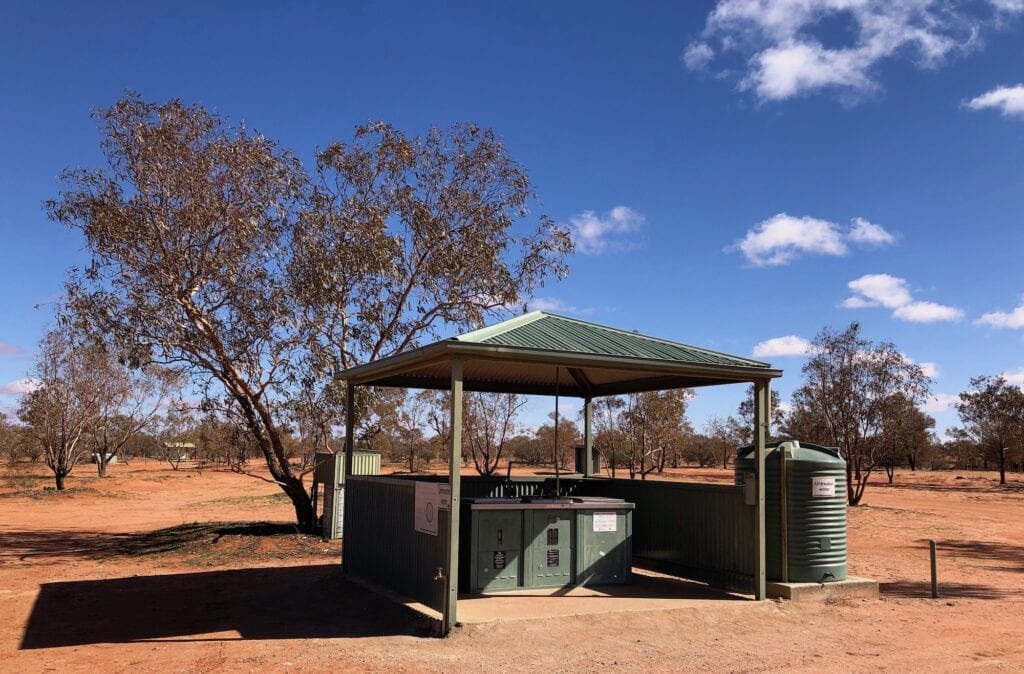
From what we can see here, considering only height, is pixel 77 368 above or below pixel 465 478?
above

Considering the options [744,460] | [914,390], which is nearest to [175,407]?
[744,460]

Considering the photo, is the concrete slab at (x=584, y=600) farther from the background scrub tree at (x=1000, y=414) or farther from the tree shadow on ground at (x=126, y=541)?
the background scrub tree at (x=1000, y=414)

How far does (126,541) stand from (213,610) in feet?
28.6

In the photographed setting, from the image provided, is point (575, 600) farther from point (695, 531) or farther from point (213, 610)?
point (213, 610)

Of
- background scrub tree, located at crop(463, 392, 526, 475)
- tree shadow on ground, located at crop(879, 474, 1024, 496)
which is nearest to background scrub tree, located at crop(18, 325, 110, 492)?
background scrub tree, located at crop(463, 392, 526, 475)

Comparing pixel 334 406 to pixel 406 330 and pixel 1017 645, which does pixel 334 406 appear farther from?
pixel 1017 645

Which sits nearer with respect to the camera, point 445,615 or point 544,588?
point 445,615

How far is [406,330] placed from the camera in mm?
17297

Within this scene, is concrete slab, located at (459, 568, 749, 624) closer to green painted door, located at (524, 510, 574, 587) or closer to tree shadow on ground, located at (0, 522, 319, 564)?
green painted door, located at (524, 510, 574, 587)

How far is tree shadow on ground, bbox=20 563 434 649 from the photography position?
817 centimetres

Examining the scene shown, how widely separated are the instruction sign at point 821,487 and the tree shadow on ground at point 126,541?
9.66 m

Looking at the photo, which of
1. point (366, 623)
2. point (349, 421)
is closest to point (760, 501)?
point (366, 623)

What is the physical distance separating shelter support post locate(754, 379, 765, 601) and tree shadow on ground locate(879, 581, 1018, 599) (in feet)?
7.49

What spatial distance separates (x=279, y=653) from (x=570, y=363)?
163 inches
